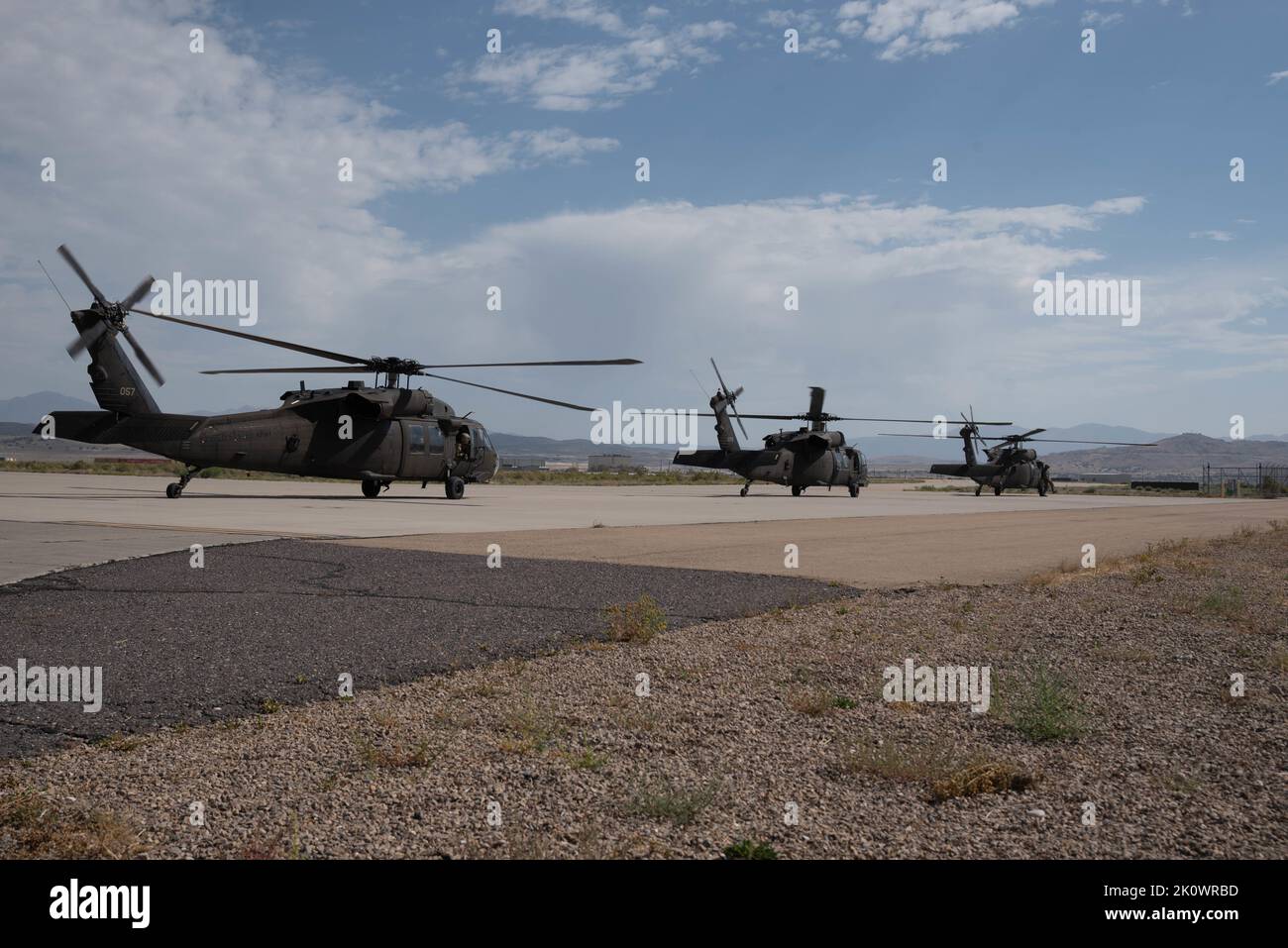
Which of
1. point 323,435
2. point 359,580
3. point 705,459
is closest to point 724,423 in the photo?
point 705,459

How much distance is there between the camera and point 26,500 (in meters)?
29.6

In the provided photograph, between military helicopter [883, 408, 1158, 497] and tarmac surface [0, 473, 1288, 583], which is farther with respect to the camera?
military helicopter [883, 408, 1158, 497]

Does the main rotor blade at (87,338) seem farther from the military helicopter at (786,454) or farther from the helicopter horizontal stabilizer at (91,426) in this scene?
the military helicopter at (786,454)

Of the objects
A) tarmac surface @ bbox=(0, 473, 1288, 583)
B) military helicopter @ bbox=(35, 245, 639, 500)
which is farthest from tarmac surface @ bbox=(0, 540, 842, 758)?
military helicopter @ bbox=(35, 245, 639, 500)

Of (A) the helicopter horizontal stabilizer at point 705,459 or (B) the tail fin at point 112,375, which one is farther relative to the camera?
(A) the helicopter horizontal stabilizer at point 705,459

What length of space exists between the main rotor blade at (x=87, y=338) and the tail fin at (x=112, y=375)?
0.06 meters

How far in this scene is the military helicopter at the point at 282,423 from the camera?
2916 centimetres

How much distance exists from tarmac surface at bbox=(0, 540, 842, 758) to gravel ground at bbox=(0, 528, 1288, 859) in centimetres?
59

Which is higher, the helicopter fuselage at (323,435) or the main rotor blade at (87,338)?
the main rotor blade at (87,338)

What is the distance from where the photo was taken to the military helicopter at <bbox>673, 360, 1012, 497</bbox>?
45781 mm

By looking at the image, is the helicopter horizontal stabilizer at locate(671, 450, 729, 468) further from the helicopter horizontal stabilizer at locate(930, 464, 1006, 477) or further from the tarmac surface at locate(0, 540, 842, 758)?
the tarmac surface at locate(0, 540, 842, 758)

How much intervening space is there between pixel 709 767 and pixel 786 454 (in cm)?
4149

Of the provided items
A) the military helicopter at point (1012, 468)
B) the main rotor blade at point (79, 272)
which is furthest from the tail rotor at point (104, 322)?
the military helicopter at point (1012, 468)

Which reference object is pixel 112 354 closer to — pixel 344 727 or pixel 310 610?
pixel 310 610
